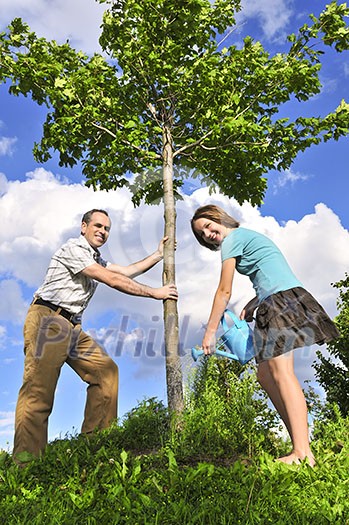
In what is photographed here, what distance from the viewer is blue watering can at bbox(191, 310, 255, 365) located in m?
4.95

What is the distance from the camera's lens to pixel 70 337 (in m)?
6.20

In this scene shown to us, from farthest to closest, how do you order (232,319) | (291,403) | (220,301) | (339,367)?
(339,367)
(232,319)
(220,301)
(291,403)

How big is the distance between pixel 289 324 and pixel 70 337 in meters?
2.73

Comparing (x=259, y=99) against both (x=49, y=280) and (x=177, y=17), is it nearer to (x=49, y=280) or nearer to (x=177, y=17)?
(x=177, y=17)

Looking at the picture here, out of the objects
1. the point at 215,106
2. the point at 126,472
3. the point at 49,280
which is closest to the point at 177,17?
the point at 215,106

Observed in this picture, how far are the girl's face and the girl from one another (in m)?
0.18

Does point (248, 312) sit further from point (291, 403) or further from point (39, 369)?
point (39, 369)

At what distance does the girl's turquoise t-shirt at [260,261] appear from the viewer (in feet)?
15.9

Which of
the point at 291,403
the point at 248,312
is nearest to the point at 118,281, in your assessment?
the point at 248,312

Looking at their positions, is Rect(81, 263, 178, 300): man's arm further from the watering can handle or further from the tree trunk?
the watering can handle

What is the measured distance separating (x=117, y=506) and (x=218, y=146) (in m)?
5.12

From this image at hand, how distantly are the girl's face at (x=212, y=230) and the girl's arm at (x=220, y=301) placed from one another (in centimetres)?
47

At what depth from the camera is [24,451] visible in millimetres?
5863

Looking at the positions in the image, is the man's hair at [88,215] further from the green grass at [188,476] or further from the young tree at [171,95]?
the green grass at [188,476]
